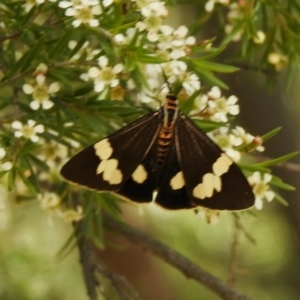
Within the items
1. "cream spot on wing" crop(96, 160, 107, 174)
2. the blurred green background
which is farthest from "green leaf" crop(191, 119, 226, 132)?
the blurred green background

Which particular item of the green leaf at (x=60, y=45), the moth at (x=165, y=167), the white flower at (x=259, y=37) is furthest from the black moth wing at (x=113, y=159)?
the white flower at (x=259, y=37)

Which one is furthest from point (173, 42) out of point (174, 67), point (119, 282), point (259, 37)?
point (119, 282)

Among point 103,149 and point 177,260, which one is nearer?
point 103,149

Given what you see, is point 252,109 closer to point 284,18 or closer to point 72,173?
point 284,18

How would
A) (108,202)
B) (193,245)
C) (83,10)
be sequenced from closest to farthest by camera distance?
(83,10) → (108,202) → (193,245)

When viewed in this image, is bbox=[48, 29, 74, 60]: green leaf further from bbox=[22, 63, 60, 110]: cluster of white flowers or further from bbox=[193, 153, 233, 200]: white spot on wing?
bbox=[193, 153, 233, 200]: white spot on wing

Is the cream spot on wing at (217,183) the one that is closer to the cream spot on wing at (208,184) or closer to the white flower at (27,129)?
the cream spot on wing at (208,184)

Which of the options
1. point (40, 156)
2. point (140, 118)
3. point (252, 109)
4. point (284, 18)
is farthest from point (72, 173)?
point (252, 109)

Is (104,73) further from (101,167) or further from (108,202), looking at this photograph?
(108,202)
